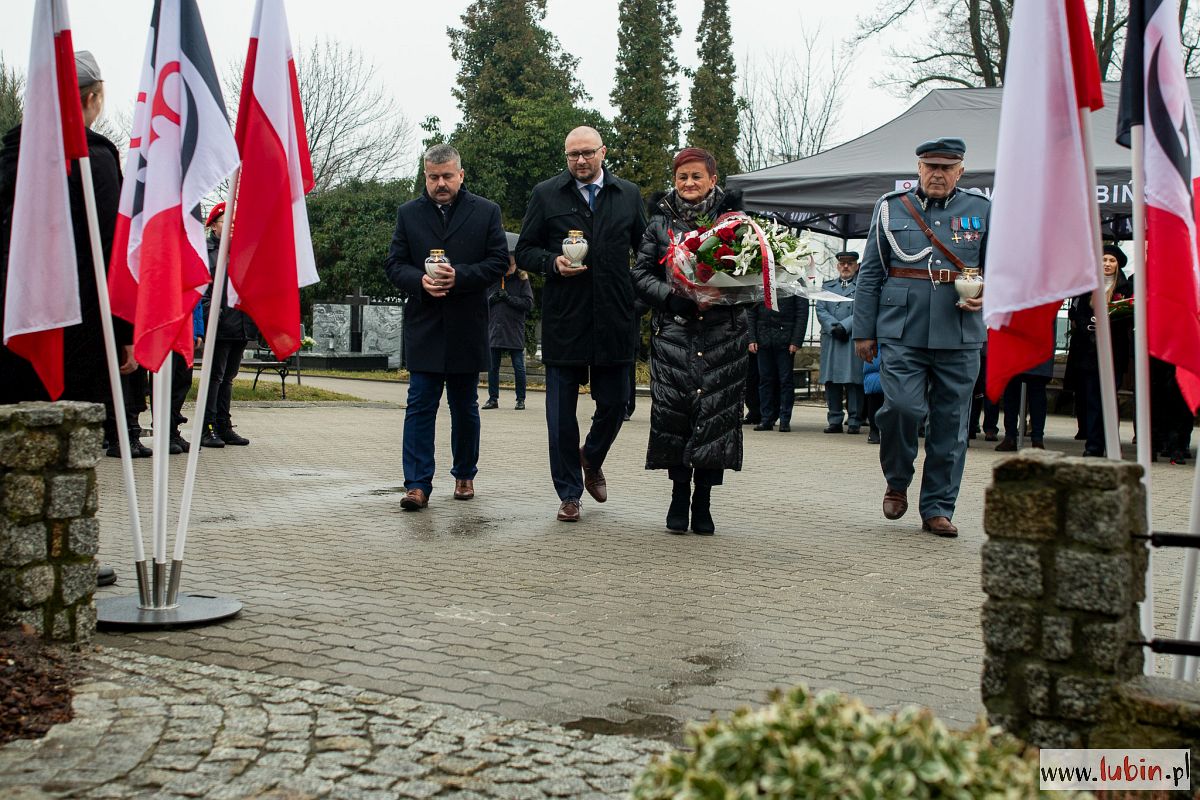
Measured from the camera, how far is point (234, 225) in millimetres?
5477

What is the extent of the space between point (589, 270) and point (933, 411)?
7.38 ft

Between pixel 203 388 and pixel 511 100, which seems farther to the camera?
pixel 511 100

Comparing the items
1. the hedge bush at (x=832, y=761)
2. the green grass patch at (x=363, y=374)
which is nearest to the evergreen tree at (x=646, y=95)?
the green grass patch at (x=363, y=374)

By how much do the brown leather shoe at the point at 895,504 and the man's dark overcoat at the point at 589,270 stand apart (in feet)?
5.91

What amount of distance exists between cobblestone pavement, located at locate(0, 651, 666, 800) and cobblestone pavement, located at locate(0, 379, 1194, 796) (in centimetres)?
18

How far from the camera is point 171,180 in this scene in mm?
5176

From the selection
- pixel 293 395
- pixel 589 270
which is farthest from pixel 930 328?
pixel 293 395

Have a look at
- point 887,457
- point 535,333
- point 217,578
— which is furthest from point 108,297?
point 535,333

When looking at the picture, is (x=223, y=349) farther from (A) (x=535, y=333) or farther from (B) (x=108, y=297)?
(A) (x=535, y=333)

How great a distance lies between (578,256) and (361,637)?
3520 millimetres

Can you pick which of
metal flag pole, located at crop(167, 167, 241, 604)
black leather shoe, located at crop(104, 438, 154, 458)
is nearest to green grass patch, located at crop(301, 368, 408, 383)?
black leather shoe, located at crop(104, 438, 154, 458)

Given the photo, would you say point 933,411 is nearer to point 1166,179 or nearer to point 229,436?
point 1166,179

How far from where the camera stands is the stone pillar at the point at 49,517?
4.45 metres

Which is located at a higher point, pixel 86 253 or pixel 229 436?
pixel 86 253
